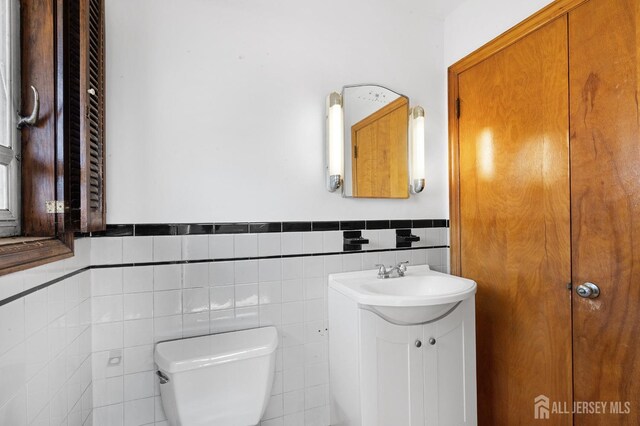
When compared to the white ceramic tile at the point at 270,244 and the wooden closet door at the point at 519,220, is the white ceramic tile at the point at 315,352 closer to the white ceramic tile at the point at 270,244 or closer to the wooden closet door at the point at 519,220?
the white ceramic tile at the point at 270,244

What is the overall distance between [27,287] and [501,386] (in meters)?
1.89

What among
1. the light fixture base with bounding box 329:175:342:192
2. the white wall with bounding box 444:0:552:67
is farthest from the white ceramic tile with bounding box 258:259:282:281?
the white wall with bounding box 444:0:552:67

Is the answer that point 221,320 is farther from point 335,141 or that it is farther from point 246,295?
point 335,141

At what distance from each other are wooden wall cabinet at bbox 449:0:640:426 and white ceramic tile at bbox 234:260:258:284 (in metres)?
1.16

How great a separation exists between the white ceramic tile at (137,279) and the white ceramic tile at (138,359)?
239 mm

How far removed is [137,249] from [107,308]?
0.84ft

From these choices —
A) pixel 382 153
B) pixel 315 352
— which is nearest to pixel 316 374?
pixel 315 352

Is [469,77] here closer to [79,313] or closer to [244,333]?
[244,333]

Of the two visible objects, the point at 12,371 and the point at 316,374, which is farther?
the point at 316,374

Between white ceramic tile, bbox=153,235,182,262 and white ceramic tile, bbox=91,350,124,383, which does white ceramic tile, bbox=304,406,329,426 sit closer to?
white ceramic tile, bbox=91,350,124,383

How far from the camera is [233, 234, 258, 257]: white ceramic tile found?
1.41m

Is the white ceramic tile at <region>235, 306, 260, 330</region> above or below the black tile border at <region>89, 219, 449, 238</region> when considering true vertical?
below

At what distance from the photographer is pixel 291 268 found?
4.91 ft

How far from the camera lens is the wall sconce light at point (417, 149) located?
5.62 feet
